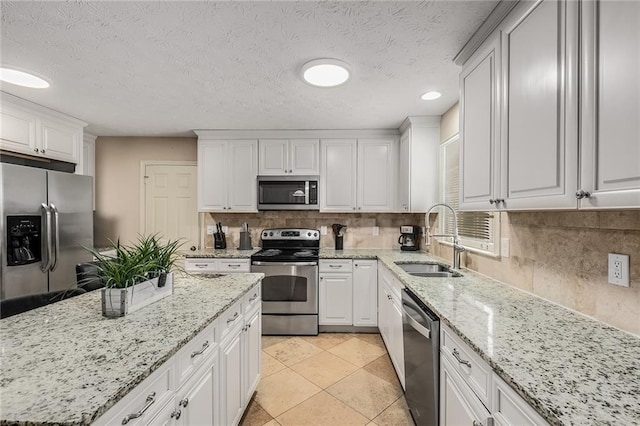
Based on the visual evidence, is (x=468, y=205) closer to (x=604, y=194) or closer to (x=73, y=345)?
(x=604, y=194)

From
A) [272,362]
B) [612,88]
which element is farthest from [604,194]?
[272,362]

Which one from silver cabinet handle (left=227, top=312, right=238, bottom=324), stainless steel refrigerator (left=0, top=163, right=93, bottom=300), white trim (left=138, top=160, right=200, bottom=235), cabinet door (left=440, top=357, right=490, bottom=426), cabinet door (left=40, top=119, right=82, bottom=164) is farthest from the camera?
white trim (left=138, top=160, right=200, bottom=235)

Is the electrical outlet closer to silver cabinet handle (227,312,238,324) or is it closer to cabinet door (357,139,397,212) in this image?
silver cabinet handle (227,312,238,324)

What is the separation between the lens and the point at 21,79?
218 cm

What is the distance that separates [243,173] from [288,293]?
1568 mm

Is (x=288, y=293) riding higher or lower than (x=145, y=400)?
lower

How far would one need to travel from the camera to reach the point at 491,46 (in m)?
1.48

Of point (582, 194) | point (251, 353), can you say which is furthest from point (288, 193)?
point (582, 194)

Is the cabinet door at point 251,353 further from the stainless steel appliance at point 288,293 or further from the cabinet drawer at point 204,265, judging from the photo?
the cabinet drawer at point 204,265

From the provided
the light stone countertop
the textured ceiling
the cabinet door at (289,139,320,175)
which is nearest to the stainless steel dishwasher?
the light stone countertop

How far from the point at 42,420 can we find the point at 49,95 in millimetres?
3005

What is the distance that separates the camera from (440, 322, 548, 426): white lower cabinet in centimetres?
85

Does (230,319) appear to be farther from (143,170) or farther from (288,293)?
(143,170)

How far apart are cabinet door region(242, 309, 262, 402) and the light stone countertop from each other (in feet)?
3.60
